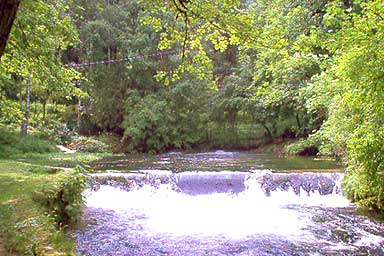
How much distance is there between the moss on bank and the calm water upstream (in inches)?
21.1

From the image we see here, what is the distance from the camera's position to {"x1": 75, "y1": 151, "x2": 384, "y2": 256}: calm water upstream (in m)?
6.28

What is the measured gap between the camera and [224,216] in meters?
8.57

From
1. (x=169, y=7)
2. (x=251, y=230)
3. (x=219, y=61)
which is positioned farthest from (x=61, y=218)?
(x=219, y=61)

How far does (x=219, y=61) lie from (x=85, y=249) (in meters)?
23.7

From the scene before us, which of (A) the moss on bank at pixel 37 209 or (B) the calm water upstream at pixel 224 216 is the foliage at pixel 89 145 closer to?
(B) the calm water upstream at pixel 224 216

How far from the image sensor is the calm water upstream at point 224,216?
247 inches

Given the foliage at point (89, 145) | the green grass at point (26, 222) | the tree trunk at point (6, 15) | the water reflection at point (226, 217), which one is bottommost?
the water reflection at point (226, 217)

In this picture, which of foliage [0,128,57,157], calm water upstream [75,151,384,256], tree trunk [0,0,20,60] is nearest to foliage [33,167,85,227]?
calm water upstream [75,151,384,256]

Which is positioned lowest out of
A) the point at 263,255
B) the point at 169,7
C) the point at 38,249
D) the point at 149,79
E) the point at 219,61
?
the point at 263,255

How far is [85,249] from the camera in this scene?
6.00 metres

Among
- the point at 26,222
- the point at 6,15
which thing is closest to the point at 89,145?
the point at 26,222

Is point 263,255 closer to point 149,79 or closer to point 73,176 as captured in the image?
point 73,176

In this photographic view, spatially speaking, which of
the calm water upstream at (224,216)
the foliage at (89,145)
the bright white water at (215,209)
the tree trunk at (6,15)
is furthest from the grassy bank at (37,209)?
the foliage at (89,145)

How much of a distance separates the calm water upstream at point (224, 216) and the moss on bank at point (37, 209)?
0.54 meters
